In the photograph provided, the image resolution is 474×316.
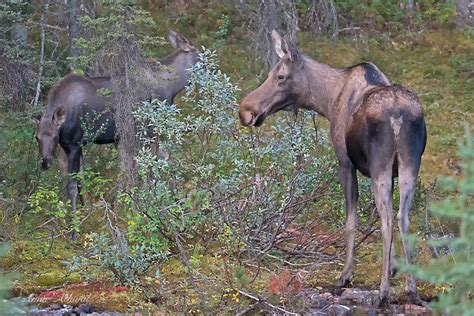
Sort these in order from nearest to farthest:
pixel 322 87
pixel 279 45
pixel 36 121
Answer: pixel 322 87
pixel 279 45
pixel 36 121

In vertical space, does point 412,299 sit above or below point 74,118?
below

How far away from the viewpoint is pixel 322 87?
34.4 feet

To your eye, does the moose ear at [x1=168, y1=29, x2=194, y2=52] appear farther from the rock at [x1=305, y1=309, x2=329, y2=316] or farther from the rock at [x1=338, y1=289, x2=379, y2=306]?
the rock at [x1=305, y1=309, x2=329, y2=316]

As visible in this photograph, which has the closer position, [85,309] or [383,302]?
[383,302]

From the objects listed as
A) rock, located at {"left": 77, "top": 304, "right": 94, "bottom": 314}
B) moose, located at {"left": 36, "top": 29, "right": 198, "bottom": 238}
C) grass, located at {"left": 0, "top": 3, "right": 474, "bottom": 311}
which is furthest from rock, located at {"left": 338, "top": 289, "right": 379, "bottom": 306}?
moose, located at {"left": 36, "top": 29, "right": 198, "bottom": 238}

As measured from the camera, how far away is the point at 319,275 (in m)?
10.6

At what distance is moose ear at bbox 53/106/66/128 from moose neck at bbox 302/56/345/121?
13.2 feet

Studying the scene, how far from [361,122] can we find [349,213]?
116 centimetres

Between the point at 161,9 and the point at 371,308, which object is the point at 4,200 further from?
the point at 161,9

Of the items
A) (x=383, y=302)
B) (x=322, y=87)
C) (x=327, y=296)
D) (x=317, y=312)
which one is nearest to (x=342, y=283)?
(x=327, y=296)

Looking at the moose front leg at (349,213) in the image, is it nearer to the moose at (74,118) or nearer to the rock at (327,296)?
the rock at (327,296)

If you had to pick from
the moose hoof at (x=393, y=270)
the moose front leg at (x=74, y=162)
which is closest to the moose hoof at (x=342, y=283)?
the moose hoof at (x=393, y=270)

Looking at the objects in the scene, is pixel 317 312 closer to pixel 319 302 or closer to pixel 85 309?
pixel 319 302

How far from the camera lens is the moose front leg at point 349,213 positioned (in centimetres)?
1000
